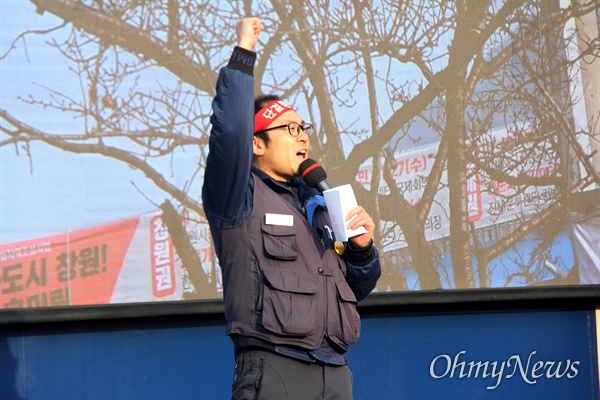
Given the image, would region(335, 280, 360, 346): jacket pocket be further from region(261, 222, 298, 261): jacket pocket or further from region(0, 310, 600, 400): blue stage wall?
region(0, 310, 600, 400): blue stage wall

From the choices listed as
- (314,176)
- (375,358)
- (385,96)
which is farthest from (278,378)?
(385,96)

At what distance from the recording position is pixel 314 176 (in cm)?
273

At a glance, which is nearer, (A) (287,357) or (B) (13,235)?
(A) (287,357)

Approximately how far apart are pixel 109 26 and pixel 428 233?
5.89ft

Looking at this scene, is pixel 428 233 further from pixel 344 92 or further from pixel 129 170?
pixel 129 170

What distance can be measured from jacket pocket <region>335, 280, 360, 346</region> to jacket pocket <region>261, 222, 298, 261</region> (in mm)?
178

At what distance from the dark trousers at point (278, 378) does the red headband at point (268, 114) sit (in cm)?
→ 72

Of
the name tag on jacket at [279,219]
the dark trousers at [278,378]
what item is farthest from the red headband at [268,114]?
the dark trousers at [278,378]

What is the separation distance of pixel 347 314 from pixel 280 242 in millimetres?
300

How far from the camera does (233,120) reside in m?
2.48

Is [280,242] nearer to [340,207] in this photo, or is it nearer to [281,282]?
[281,282]

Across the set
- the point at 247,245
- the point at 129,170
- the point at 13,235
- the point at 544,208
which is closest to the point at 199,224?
the point at 129,170

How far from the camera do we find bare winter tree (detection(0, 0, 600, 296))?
397cm

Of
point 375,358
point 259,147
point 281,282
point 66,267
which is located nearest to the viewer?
point 281,282
